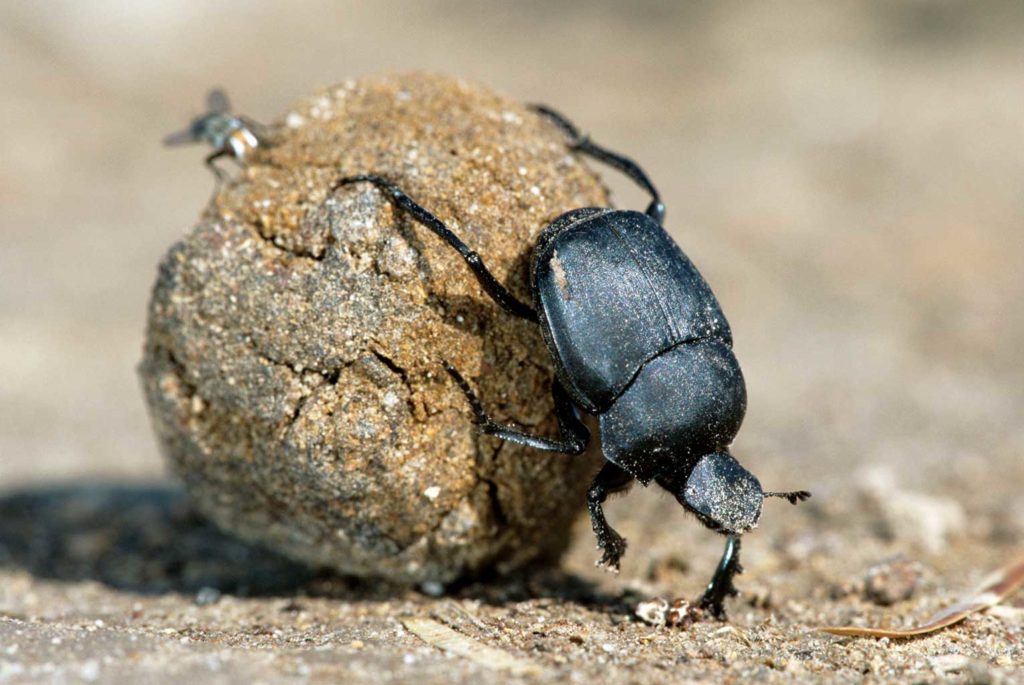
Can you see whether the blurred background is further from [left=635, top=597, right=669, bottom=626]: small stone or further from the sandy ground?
[left=635, top=597, right=669, bottom=626]: small stone

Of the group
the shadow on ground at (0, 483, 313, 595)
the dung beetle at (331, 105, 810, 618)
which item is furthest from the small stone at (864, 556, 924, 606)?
the shadow on ground at (0, 483, 313, 595)

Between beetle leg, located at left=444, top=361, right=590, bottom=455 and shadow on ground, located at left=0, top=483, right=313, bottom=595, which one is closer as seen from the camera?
beetle leg, located at left=444, top=361, right=590, bottom=455

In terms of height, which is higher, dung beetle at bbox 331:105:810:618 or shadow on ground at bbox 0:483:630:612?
dung beetle at bbox 331:105:810:618

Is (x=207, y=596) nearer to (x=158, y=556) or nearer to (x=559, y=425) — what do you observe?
(x=158, y=556)

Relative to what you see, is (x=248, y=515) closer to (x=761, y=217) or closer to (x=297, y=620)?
(x=297, y=620)

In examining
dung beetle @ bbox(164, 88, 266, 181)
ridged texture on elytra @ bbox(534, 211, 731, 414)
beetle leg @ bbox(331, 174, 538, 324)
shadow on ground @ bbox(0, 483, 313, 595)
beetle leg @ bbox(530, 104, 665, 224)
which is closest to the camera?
ridged texture on elytra @ bbox(534, 211, 731, 414)

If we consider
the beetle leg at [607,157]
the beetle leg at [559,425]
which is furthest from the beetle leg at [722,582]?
the beetle leg at [607,157]
